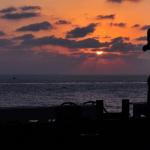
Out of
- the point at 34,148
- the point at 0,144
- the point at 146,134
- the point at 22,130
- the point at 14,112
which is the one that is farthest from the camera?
the point at 14,112

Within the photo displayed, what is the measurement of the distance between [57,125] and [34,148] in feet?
13.7

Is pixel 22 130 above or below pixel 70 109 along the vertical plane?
below

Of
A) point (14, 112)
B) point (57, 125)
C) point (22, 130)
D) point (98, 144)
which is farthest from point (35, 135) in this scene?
point (14, 112)

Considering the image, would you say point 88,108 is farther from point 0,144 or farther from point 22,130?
point 0,144

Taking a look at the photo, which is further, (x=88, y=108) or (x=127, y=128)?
(x=88, y=108)

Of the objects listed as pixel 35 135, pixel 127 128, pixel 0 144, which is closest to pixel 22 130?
pixel 35 135

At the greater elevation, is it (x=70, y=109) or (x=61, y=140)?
(x=70, y=109)

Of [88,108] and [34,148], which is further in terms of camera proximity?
[88,108]

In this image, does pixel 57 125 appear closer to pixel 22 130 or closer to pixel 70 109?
pixel 70 109

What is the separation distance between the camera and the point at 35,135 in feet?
32.9

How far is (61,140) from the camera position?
356 inches

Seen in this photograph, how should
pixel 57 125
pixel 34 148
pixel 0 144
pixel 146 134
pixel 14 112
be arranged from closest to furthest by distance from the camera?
pixel 34 148, pixel 0 144, pixel 146 134, pixel 57 125, pixel 14 112

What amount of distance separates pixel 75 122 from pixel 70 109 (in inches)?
34.3

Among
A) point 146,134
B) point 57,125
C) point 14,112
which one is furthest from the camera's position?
point 14,112
